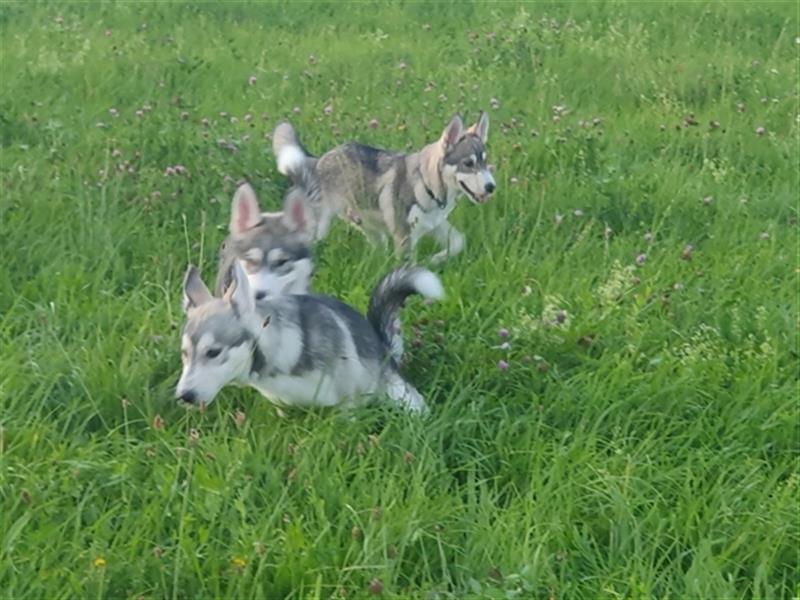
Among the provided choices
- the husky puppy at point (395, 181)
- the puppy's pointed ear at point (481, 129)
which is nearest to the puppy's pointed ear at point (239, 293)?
the husky puppy at point (395, 181)

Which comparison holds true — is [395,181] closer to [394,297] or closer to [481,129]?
[481,129]

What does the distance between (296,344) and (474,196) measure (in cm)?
230

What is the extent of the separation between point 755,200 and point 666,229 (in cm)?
75

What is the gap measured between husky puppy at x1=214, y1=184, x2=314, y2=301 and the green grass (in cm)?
25

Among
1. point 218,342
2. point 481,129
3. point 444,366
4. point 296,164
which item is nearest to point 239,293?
point 218,342

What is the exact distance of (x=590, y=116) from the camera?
7.56 m

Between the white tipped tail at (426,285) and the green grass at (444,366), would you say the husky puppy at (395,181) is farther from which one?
the white tipped tail at (426,285)

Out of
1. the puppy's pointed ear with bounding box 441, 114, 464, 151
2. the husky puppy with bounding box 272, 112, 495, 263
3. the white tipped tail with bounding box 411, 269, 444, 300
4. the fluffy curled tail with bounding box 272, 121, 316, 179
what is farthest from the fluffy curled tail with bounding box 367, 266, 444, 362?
the puppy's pointed ear with bounding box 441, 114, 464, 151

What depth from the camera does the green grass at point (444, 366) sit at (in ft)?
9.32

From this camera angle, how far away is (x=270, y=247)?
447cm

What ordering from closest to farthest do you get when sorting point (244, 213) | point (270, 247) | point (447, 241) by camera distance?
point (270, 247) → point (244, 213) → point (447, 241)

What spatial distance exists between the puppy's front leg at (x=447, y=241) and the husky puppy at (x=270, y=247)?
0.79 meters

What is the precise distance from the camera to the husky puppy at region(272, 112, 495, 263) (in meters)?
5.65

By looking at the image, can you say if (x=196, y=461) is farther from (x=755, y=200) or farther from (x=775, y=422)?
(x=755, y=200)
